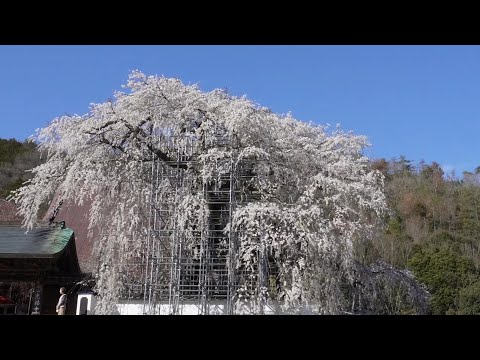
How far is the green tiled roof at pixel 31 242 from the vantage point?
8.93 m

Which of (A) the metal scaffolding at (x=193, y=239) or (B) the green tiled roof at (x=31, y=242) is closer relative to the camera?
(A) the metal scaffolding at (x=193, y=239)

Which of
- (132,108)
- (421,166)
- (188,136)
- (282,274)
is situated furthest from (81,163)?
(421,166)

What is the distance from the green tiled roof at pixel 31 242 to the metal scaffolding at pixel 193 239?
174cm

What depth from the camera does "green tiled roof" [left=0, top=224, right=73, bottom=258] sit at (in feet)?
29.3

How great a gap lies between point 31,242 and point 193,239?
319 cm

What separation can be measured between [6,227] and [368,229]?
590 cm

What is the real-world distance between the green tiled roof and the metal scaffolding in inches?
68.6

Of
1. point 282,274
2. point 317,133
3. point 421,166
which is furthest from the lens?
point 421,166

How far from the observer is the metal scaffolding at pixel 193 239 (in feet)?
25.2

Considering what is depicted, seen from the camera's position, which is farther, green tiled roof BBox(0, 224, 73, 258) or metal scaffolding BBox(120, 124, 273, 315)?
green tiled roof BBox(0, 224, 73, 258)

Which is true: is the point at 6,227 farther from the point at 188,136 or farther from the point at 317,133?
the point at 317,133

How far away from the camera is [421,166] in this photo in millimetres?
26547

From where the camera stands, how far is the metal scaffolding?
768 cm
